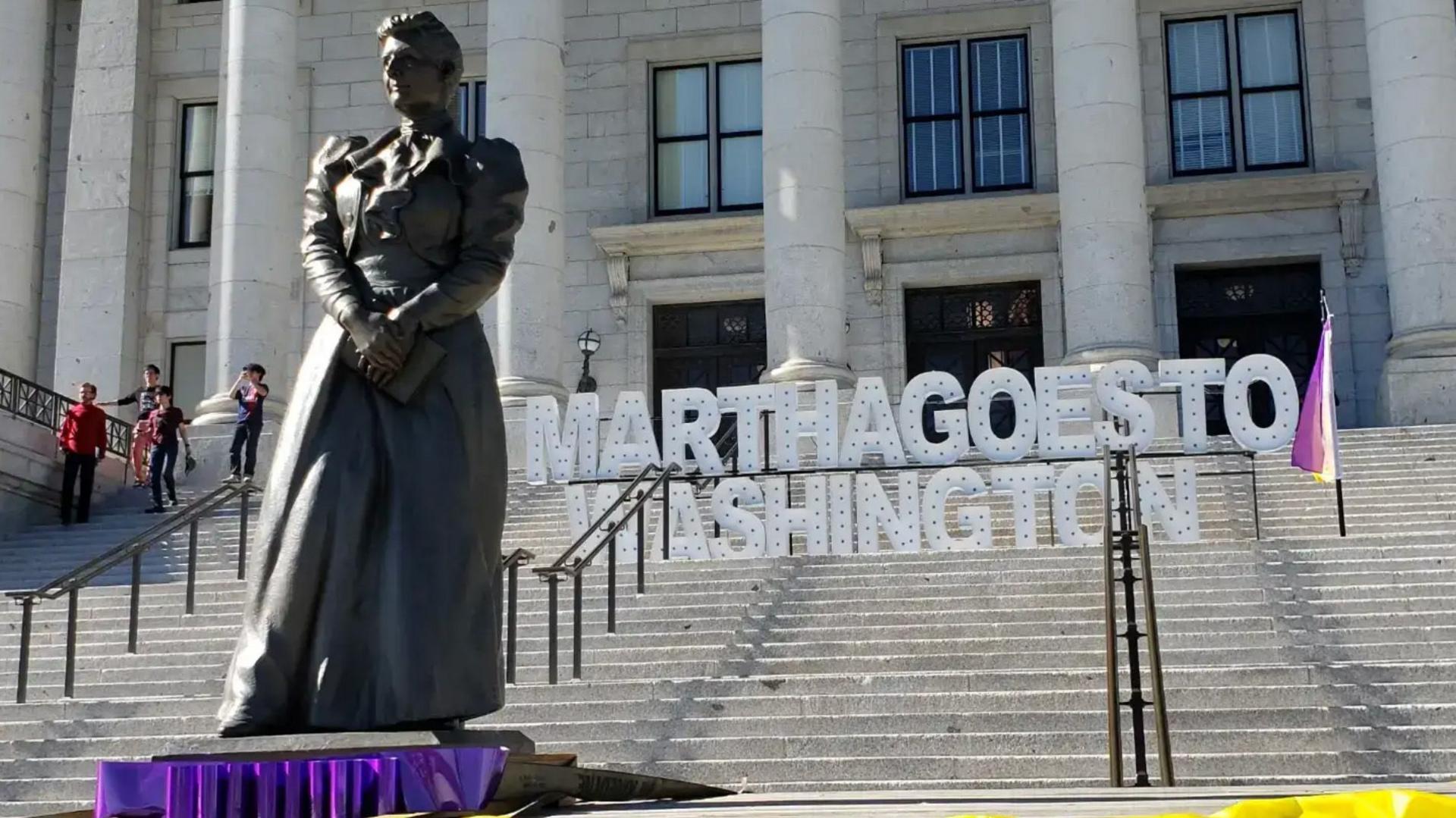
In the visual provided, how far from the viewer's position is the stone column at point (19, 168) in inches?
1051

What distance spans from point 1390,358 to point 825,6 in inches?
325

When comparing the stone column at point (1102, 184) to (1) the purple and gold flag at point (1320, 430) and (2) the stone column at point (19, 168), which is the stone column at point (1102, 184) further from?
(2) the stone column at point (19, 168)

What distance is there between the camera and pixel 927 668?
13.0 meters

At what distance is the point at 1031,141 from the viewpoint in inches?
1148

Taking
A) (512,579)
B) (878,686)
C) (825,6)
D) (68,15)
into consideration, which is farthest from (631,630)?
(68,15)

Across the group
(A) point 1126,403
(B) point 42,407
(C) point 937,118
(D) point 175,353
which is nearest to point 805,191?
(C) point 937,118

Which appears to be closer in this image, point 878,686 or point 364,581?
point 364,581

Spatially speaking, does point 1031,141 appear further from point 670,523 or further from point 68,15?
point 68,15

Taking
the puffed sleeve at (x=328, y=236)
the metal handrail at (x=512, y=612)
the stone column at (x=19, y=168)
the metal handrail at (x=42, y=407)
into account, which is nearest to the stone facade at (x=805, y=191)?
the stone column at (x=19, y=168)

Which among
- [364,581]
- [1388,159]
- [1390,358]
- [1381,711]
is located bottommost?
[1381,711]

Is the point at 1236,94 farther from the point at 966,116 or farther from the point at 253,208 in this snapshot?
the point at 253,208

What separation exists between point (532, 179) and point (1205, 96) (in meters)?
10.6

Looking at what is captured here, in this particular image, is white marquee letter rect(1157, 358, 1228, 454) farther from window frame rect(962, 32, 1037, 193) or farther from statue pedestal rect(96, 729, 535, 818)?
statue pedestal rect(96, 729, 535, 818)

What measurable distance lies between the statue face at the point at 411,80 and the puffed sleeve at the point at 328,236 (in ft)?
0.79
